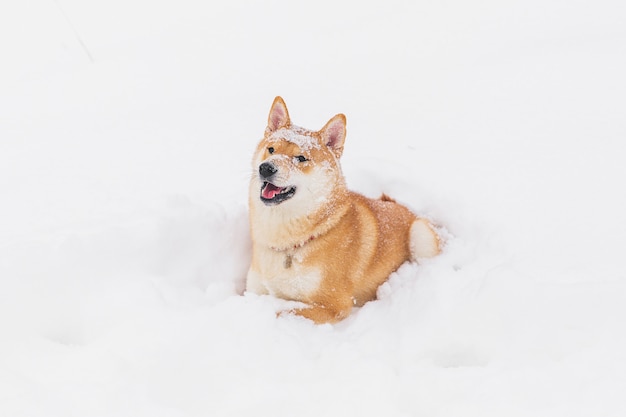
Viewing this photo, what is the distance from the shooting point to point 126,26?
788 cm

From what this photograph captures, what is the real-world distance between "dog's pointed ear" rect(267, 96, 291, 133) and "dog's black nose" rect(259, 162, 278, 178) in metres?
0.54

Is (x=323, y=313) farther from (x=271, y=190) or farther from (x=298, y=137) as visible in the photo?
(x=298, y=137)

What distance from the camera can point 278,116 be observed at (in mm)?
3354

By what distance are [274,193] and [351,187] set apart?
1331 millimetres

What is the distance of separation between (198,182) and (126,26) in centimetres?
508

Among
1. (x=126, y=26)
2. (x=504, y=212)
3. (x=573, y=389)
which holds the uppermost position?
(x=126, y=26)

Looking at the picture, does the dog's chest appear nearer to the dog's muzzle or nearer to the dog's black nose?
the dog's muzzle

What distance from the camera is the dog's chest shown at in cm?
315

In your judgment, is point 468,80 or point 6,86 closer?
point 468,80

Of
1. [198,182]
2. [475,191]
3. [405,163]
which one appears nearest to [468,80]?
[405,163]

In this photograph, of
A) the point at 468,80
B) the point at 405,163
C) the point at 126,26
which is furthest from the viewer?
the point at 126,26

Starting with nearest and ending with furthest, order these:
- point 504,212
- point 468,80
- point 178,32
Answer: point 504,212 → point 468,80 → point 178,32

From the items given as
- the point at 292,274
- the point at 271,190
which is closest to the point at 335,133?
the point at 271,190

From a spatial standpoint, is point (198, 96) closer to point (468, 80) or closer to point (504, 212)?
point (468, 80)
